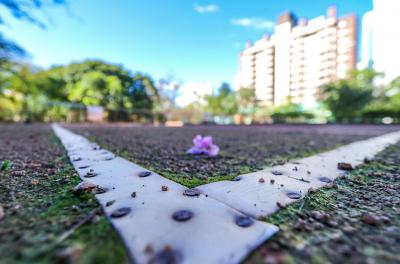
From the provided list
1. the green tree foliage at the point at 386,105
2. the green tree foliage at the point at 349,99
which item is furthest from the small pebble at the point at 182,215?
the green tree foliage at the point at 386,105

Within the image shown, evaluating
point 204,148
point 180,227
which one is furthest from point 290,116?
point 180,227

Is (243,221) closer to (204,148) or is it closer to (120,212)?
(120,212)

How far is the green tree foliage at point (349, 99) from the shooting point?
14.7 m

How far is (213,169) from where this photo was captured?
1323 mm

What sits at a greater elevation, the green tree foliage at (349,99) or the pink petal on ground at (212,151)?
the green tree foliage at (349,99)

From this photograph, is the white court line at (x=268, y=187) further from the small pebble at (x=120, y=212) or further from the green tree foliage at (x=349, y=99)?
the green tree foliage at (x=349, y=99)

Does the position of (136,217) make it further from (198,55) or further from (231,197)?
(198,55)

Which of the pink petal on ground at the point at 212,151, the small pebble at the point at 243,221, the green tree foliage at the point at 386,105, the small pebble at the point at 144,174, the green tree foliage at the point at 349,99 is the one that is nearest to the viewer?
the small pebble at the point at 243,221

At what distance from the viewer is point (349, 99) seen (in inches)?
579

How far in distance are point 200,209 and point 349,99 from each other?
18001 millimetres

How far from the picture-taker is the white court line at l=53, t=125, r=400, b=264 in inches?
18.5

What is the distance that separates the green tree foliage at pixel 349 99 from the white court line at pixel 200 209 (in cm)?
1712

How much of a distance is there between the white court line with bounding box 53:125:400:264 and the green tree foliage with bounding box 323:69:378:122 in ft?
56.2

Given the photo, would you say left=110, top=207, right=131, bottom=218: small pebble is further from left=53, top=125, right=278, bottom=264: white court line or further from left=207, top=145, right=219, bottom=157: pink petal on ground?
left=207, top=145, right=219, bottom=157: pink petal on ground
